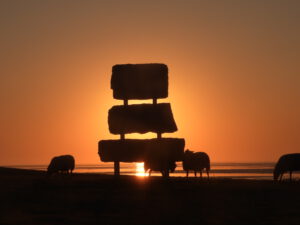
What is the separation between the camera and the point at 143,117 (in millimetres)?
30547

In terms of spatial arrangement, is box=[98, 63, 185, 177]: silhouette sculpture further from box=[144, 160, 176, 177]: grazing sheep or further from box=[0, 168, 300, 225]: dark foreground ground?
box=[0, 168, 300, 225]: dark foreground ground

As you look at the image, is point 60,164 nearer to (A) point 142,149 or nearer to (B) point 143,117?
(A) point 142,149

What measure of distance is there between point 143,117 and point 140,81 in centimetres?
180

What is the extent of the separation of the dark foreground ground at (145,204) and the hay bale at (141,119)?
5151mm

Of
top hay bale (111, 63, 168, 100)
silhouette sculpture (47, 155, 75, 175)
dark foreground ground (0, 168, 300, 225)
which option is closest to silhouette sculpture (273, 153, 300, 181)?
dark foreground ground (0, 168, 300, 225)

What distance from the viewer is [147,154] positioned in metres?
30.7

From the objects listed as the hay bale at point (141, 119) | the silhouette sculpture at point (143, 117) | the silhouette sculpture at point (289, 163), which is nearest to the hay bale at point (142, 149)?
the silhouette sculpture at point (143, 117)

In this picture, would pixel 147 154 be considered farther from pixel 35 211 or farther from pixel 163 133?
pixel 35 211

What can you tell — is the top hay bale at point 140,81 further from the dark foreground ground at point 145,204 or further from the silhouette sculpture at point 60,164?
the dark foreground ground at point 145,204

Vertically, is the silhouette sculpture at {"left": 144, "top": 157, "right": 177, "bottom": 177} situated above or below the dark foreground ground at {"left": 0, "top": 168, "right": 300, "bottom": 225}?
below

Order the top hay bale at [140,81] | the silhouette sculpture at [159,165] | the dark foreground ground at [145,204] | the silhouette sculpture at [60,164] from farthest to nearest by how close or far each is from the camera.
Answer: the silhouette sculpture at [60,164] < the silhouette sculpture at [159,165] < the top hay bale at [140,81] < the dark foreground ground at [145,204]

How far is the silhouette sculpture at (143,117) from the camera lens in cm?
3041

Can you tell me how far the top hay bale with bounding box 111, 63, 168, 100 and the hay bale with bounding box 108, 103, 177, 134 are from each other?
55 cm

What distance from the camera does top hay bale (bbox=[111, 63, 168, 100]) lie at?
3056 centimetres
